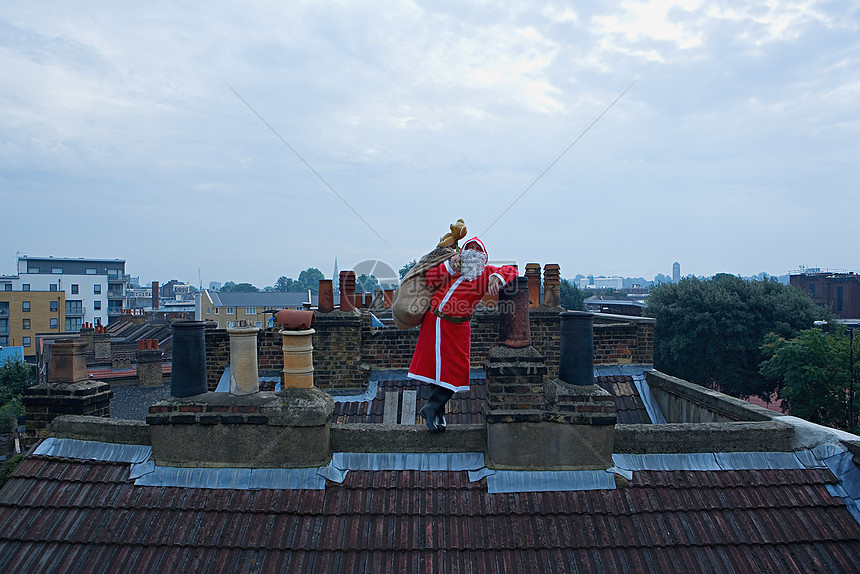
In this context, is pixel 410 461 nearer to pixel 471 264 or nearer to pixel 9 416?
pixel 471 264

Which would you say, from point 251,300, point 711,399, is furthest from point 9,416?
point 251,300

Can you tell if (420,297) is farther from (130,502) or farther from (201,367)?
(130,502)

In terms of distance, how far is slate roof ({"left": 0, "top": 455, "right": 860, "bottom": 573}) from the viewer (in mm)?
3359

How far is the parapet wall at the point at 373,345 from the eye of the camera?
8.02 m

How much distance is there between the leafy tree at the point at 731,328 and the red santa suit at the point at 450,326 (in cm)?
2625

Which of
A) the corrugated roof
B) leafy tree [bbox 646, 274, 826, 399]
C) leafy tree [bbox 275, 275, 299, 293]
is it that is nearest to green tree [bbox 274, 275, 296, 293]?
leafy tree [bbox 275, 275, 299, 293]

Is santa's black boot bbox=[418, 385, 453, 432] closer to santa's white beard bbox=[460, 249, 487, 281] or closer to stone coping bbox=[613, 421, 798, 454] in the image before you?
santa's white beard bbox=[460, 249, 487, 281]

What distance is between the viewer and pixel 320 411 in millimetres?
3900

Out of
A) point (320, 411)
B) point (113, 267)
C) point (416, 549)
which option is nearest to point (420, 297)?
point (320, 411)

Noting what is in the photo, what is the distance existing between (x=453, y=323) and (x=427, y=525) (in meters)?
1.46

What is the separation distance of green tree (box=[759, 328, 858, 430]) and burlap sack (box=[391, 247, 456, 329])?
61.6 feet

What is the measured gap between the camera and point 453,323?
4098 mm

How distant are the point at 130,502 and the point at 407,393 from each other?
4.62 meters

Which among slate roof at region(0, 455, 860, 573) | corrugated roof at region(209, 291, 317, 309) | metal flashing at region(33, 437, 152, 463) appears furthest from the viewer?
corrugated roof at region(209, 291, 317, 309)
